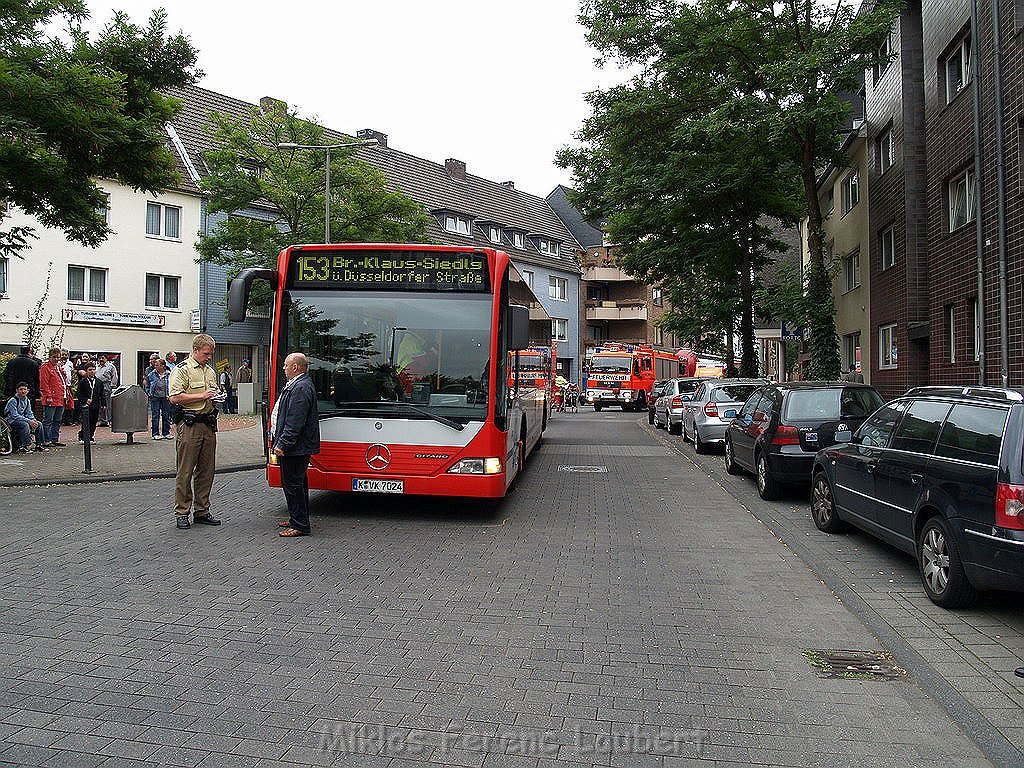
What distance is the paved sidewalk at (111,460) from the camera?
42.5ft

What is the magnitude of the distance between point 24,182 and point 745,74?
16.5 metres

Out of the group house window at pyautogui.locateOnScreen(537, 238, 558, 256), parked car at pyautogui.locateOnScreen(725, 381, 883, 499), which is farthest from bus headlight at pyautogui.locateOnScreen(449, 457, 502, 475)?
house window at pyautogui.locateOnScreen(537, 238, 558, 256)

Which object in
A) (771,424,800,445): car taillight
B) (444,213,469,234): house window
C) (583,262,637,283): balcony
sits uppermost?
(444,213,469,234): house window

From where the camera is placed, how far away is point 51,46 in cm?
1300

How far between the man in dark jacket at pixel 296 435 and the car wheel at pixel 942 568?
5.37 metres

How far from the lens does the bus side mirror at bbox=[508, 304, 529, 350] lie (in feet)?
33.1

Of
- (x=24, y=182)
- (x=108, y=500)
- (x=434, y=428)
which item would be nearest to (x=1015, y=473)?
(x=434, y=428)

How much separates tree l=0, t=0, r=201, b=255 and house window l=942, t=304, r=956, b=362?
15.3 m

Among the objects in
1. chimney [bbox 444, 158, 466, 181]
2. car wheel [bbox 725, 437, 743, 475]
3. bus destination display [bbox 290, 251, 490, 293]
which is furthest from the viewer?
chimney [bbox 444, 158, 466, 181]

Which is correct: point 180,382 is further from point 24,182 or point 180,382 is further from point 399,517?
point 24,182

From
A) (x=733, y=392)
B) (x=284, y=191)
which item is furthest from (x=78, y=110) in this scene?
(x=284, y=191)

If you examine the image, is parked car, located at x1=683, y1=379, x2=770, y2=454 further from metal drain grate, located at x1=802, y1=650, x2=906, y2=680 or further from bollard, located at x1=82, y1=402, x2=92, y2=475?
metal drain grate, located at x1=802, y1=650, x2=906, y2=680

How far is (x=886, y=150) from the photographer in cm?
2373

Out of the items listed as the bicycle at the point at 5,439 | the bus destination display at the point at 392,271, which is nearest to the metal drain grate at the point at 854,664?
the bus destination display at the point at 392,271
